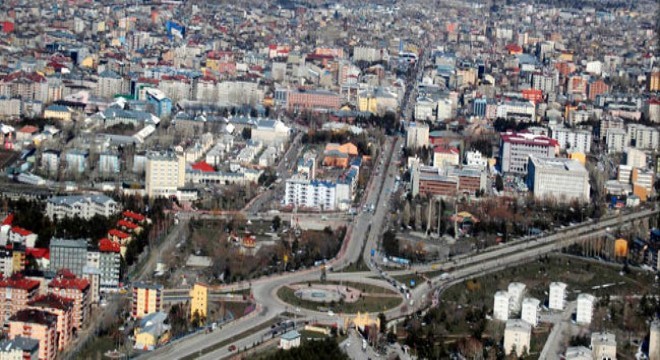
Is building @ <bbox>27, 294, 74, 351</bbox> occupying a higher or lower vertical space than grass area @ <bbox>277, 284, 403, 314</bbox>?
higher

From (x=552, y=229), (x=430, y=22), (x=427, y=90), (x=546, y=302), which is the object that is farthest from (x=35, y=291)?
(x=430, y=22)

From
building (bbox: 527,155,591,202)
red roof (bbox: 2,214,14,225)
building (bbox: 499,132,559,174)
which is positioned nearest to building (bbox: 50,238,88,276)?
red roof (bbox: 2,214,14,225)

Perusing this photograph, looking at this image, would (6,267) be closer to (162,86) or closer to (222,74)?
(162,86)

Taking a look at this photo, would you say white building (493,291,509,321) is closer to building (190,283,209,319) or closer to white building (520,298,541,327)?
white building (520,298,541,327)

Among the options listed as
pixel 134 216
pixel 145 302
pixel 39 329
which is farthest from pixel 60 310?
pixel 134 216

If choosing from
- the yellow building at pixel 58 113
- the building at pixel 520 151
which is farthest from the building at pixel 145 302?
the yellow building at pixel 58 113

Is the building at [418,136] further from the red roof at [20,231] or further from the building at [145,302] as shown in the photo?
the building at [145,302]
